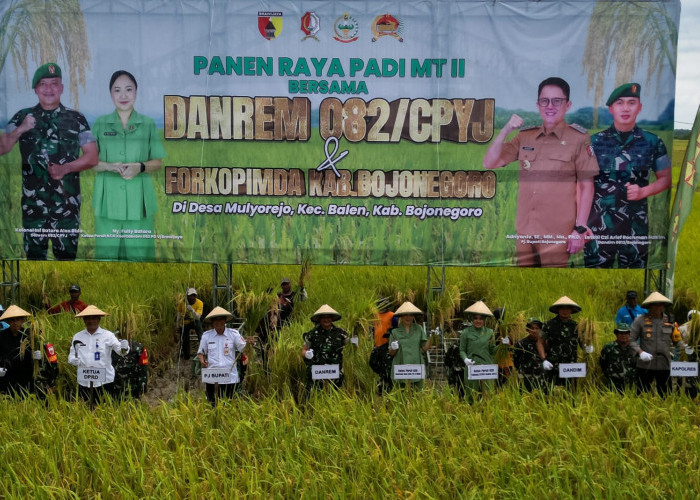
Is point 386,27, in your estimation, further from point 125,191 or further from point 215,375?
point 215,375

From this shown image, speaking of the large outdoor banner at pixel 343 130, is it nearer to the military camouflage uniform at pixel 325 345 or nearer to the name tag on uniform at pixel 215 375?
the military camouflage uniform at pixel 325 345

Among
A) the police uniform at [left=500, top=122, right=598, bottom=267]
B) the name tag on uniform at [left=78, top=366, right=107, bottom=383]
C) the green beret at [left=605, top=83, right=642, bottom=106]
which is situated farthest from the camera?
the police uniform at [left=500, top=122, right=598, bottom=267]

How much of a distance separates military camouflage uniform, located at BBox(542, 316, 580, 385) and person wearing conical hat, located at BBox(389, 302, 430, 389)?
1.18m

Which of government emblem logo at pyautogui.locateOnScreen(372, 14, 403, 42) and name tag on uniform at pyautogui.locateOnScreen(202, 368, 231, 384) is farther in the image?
government emblem logo at pyautogui.locateOnScreen(372, 14, 403, 42)

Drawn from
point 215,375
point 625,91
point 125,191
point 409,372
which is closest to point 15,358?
point 215,375

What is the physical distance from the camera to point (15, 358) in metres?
7.62

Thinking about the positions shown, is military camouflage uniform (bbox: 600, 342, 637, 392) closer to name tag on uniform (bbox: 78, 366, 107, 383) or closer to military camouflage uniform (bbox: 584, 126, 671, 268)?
military camouflage uniform (bbox: 584, 126, 671, 268)

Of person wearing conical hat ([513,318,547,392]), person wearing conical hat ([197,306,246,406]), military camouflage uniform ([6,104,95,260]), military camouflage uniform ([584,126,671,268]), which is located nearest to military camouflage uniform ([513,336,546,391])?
person wearing conical hat ([513,318,547,392])

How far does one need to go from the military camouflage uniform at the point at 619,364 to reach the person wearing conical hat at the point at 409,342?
1.70m

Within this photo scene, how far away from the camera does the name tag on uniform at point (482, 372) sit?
7.55 m

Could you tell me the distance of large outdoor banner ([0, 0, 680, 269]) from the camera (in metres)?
9.28

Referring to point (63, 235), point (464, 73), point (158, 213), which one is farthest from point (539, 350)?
point (63, 235)

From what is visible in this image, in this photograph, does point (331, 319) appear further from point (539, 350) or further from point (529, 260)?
point (529, 260)

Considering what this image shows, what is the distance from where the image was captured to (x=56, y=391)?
8.04 metres
